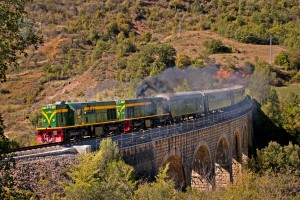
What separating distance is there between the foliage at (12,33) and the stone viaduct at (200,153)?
30.9ft

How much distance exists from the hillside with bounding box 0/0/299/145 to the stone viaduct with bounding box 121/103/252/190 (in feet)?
39.4

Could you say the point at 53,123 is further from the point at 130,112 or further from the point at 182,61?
the point at 182,61

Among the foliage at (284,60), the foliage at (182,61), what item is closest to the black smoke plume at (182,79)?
the foliage at (182,61)

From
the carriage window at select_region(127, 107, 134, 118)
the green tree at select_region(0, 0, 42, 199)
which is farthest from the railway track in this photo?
the green tree at select_region(0, 0, 42, 199)

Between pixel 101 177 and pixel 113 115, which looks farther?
pixel 113 115

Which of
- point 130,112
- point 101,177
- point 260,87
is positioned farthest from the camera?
point 260,87

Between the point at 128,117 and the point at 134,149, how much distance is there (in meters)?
7.21

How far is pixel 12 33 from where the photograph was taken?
27.3 ft

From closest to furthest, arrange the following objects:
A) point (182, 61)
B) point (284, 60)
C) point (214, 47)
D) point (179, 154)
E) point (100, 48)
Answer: point (179, 154)
point (182, 61)
point (284, 60)
point (214, 47)
point (100, 48)

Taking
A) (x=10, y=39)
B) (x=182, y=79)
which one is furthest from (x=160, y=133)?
(x=182, y=79)

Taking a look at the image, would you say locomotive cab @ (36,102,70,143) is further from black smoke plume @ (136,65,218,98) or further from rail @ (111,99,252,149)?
black smoke plume @ (136,65,218,98)

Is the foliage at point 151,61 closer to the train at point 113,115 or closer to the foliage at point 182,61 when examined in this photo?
the foliage at point 182,61

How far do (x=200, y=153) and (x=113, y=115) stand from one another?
6.32m

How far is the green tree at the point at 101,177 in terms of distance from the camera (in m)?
12.8
